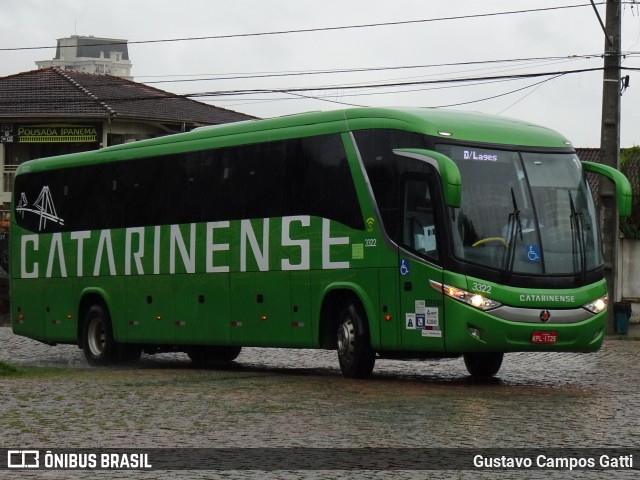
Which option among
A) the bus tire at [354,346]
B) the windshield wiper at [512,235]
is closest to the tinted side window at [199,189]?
the bus tire at [354,346]

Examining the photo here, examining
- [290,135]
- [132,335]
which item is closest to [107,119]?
[132,335]

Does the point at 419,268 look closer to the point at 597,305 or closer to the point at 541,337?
the point at 541,337

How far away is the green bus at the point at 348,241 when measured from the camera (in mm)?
18125

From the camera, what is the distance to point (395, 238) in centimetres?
1884

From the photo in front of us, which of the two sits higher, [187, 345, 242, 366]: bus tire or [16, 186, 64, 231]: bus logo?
[16, 186, 64, 231]: bus logo

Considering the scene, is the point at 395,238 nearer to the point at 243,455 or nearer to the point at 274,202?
the point at 274,202

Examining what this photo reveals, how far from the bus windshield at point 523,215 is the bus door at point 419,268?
421 millimetres

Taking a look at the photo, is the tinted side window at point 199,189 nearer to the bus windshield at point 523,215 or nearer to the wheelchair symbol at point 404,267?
the wheelchair symbol at point 404,267

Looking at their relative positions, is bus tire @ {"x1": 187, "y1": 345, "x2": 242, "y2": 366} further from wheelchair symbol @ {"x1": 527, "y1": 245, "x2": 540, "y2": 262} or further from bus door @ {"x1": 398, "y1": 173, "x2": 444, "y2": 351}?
wheelchair symbol @ {"x1": 527, "y1": 245, "x2": 540, "y2": 262}

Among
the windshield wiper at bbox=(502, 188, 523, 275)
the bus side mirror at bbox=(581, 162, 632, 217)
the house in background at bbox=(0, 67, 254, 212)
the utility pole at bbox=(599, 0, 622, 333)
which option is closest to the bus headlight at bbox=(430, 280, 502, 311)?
the windshield wiper at bbox=(502, 188, 523, 275)

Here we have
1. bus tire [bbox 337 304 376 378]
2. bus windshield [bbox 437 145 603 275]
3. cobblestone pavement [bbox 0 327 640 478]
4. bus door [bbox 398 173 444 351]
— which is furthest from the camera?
bus tire [bbox 337 304 376 378]

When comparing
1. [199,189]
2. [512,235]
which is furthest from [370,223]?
[199,189]

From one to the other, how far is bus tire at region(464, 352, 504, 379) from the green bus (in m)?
0.03

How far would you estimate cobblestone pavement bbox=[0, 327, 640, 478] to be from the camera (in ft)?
39.6
